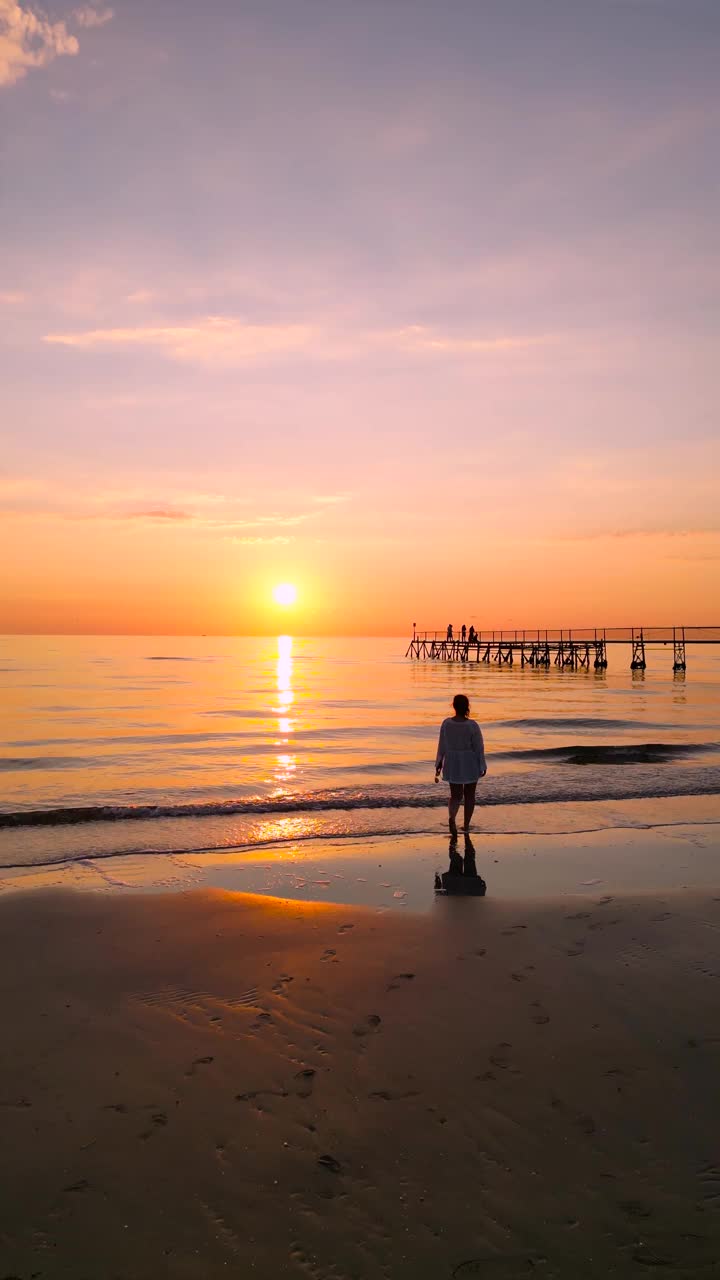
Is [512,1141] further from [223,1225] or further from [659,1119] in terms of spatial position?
[223,1225]

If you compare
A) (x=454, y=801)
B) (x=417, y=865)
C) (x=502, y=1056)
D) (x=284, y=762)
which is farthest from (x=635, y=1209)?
(x=284, y=762)

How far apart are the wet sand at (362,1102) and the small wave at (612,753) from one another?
1502cm

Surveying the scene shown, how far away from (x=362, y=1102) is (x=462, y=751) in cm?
789

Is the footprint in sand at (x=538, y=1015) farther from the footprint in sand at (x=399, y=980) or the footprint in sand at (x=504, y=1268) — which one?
the footprint in sand at (x=504, y=1268)

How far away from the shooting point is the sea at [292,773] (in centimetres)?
1273

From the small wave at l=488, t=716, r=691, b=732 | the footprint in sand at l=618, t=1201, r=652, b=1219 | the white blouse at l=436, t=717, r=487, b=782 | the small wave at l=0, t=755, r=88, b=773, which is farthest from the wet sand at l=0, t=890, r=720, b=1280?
the small wave at l=488, t=716, r=691, b=732

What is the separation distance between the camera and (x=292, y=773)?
2022 cm

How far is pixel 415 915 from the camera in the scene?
820cm

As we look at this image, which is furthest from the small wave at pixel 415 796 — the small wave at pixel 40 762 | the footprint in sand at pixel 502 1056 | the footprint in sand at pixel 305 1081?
the footprint in sand at pixel 305 1081

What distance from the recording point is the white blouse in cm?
1220

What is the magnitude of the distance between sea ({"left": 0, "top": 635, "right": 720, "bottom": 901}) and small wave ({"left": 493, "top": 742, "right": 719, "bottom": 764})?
0.29ft

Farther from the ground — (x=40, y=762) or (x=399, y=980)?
(x=399, y=980)

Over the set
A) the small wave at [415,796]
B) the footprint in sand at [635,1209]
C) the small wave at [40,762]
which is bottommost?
the small wave at [40,762]

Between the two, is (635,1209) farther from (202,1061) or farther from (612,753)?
(612,753)
